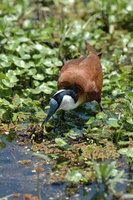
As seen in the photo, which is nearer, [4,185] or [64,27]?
[4,185]

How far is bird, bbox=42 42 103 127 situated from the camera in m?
4.42

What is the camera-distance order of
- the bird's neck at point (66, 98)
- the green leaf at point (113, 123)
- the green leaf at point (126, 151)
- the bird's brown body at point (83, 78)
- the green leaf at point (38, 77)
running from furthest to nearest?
the green leaf at point (38, 77) → the bird's brown body at point (83, 78) → the bird's neck at point (66, 98) → the green leaf at point (113, 123) → the green leaf at point (126, 151)

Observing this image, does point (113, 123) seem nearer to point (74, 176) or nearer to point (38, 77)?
point (74, 176)

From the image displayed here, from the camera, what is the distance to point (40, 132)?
4477 mm

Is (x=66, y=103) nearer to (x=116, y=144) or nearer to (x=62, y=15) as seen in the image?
(x=116, y=144)

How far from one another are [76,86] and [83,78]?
145mm

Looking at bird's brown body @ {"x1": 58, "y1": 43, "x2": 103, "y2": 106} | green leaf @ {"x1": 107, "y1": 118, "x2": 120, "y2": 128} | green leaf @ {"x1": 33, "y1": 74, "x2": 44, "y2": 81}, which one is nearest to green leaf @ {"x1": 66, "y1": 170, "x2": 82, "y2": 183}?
green leaf @ {"x1": 107, "y1": 118, "x2": 120, "y2": 128}

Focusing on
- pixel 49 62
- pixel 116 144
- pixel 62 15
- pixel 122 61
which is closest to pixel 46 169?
pixel 116 144

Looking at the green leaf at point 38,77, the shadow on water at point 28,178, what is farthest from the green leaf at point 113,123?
the green leaf at point 38,77

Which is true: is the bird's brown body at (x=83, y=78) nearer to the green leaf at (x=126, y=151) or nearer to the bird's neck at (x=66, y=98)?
the bird's neck at (x=66, y=98)

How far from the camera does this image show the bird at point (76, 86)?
14.5 feet

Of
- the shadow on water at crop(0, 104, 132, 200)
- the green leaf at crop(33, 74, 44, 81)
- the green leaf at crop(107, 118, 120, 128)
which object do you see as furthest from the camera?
the green leaf at crop(33, 74, 44, 81)

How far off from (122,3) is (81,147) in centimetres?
455

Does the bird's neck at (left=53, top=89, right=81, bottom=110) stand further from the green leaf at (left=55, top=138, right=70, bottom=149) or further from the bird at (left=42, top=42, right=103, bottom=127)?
the green leaf at (left=55, top=138, right=70, bottom=149)
